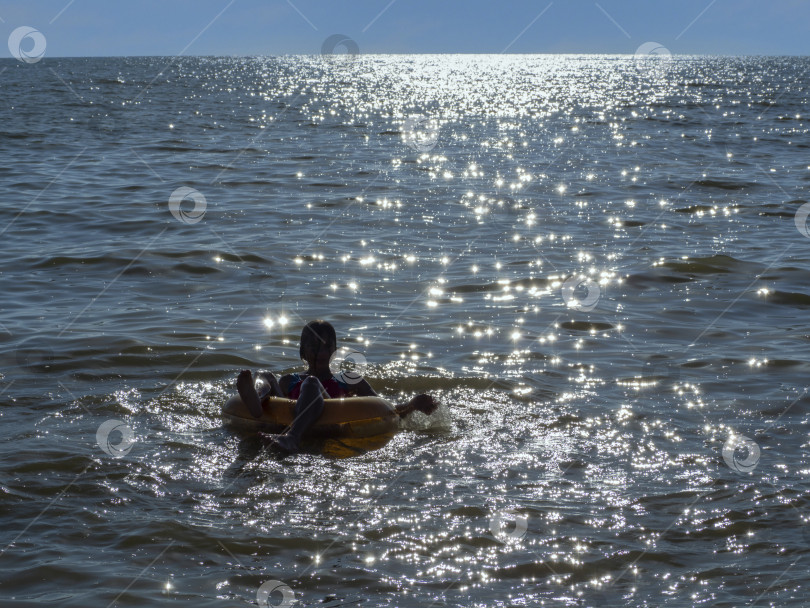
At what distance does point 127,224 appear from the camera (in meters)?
16.0

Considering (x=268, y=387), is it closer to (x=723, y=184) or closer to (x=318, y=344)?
(x=318, y=344)

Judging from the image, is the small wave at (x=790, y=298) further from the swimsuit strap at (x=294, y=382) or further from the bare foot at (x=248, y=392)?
the bare foot at (x=248, y=392)

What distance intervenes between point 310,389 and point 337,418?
1.05ft

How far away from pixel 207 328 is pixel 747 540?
6547 millimetres

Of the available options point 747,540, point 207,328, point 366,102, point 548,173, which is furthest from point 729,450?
point 366,102

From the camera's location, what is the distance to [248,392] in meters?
7.38

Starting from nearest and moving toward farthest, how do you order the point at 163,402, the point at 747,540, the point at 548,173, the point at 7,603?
the point at 7,603 → the point at 747,540 → the point at 163,402 → the point at 548,173

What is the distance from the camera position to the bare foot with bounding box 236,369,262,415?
7.30 meters

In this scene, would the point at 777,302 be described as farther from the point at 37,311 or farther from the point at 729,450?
the point at 37,311

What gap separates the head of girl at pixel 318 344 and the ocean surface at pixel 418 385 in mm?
858

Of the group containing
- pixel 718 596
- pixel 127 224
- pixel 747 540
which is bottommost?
pixel 718 596

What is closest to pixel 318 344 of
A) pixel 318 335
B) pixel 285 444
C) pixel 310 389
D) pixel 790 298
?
pixel 318 335

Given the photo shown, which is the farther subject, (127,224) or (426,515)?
(127,224)

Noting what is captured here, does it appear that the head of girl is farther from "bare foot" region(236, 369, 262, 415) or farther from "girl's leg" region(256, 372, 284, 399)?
"bare foot" region(236, 369, 262, 415)
